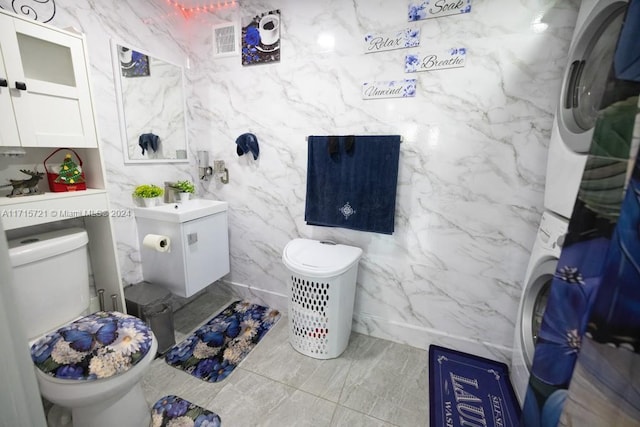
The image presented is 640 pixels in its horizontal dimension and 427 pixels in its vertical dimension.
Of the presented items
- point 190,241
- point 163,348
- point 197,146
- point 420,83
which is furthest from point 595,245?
point 197,146

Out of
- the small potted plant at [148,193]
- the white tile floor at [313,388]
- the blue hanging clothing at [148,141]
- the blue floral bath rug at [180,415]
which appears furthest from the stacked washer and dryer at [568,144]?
the blue hanging clothing at [148,141]

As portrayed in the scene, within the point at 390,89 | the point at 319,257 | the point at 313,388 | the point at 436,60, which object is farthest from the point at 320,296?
the point at 436,60

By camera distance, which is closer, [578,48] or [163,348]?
[578,48]

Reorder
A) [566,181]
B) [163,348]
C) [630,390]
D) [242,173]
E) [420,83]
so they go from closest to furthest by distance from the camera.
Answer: [630,390] < [566,181] < [420,83] < [163,348] < [242,173]

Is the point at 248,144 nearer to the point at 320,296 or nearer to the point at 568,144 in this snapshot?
the point at 320,296

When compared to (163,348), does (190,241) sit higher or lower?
higher

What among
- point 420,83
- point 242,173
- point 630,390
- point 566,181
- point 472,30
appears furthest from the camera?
point 242,173

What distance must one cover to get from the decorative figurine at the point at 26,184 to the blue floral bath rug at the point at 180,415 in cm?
114

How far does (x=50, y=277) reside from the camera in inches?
45.4

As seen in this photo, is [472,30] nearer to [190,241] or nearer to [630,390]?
[630,390]

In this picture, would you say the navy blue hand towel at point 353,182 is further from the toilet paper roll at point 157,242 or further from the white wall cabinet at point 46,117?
the white wall cabinet at point 46,117

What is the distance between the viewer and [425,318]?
1.66m

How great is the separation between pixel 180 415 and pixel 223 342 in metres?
0.49

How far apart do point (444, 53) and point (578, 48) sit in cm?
54
